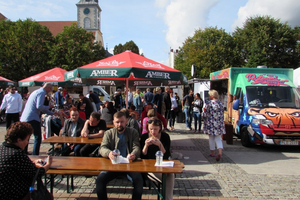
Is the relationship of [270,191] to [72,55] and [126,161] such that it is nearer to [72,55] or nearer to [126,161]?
[126,161]

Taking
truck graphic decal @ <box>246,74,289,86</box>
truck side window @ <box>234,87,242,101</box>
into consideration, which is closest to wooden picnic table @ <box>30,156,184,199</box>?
truck side window @ <box>234,87,242,101</box>

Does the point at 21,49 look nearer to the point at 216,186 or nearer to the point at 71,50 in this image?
the point at 71,50

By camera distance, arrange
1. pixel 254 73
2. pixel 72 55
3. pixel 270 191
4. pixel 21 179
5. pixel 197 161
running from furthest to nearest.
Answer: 1. pixel 72 55
2. pixel 254 73
3. pixel 197 161
4. pixel 270 191
5. pixel 21 179

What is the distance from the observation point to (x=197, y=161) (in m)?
6.65

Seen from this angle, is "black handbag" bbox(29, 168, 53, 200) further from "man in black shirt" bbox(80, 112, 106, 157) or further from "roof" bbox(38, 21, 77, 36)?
"roof" bbox(38, 21, 77, 36)

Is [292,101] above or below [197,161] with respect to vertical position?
above

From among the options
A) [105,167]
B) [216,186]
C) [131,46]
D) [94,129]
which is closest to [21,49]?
[131,46]

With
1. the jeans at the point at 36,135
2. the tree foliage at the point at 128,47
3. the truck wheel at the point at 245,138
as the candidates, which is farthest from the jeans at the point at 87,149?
the tree foliage at the point at 128,47

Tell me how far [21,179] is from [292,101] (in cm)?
888

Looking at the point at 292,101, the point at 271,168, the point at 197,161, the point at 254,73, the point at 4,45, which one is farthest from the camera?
the point at 4,45

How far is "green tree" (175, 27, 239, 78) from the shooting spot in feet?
110

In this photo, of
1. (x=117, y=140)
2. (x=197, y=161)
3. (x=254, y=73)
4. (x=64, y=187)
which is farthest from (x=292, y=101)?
(x=64, y=187)

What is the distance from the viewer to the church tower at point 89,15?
79188 mm

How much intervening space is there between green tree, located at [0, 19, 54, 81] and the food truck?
113 ft
